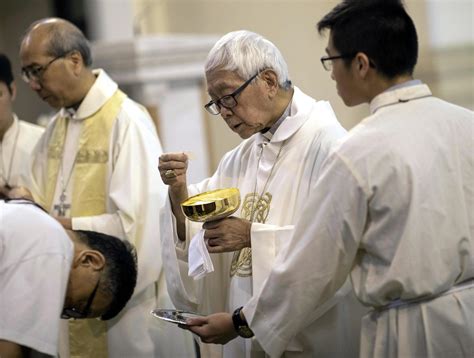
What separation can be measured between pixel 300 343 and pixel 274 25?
553cm

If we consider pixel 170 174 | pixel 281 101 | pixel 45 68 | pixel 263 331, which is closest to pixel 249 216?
pixel 170 174

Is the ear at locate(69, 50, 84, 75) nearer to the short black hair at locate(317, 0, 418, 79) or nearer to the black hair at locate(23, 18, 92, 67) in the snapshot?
the black hair at locate(23, 18, 92, 67)

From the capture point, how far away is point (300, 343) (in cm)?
375

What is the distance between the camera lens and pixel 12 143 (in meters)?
5.55

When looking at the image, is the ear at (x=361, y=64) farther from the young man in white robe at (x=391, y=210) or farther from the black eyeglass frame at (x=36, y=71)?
the black eyeglass frame at (x=36, y=71)

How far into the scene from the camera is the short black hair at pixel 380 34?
313cm

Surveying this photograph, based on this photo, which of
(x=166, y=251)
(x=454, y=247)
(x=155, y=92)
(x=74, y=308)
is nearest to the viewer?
(x=454, y=247)

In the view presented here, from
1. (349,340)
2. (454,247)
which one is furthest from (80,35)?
(454,247)

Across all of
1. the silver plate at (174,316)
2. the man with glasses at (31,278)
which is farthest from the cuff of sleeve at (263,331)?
the man with glasses at (31,278)

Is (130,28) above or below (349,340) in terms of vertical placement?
above

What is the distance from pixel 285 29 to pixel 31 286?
6192 millimetres

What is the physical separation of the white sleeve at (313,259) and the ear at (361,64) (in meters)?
0.30

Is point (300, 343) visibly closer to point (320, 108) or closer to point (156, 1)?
point (320, 108)

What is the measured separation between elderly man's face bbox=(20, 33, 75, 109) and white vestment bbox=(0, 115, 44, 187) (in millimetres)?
753
